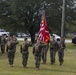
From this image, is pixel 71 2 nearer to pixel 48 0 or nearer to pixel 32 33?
pixel 48 0

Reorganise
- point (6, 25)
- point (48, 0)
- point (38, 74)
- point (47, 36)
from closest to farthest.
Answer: point (38, 74), point (47, 36), point (48, 0), point (6, 25)

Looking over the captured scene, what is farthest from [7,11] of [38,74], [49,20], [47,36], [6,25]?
[38,74]

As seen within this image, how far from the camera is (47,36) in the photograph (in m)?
20.7

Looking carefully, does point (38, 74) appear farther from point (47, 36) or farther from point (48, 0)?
point (48, 0)

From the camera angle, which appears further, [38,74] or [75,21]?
[75,21]

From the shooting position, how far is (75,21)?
146 feet

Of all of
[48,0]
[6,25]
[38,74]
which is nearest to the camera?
[38,74]

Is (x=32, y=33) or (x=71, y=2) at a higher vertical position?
(x=71, y=2)

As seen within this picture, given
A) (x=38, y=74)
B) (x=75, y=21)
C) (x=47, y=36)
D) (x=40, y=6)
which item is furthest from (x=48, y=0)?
(x=38, y=74)

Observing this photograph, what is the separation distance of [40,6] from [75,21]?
512cm

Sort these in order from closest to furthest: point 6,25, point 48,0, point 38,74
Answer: point 38,74 < point 48,0 < point 6,25

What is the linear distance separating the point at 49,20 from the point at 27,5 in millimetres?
3317

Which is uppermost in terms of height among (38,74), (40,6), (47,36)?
(40,6)

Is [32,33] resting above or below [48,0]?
below
